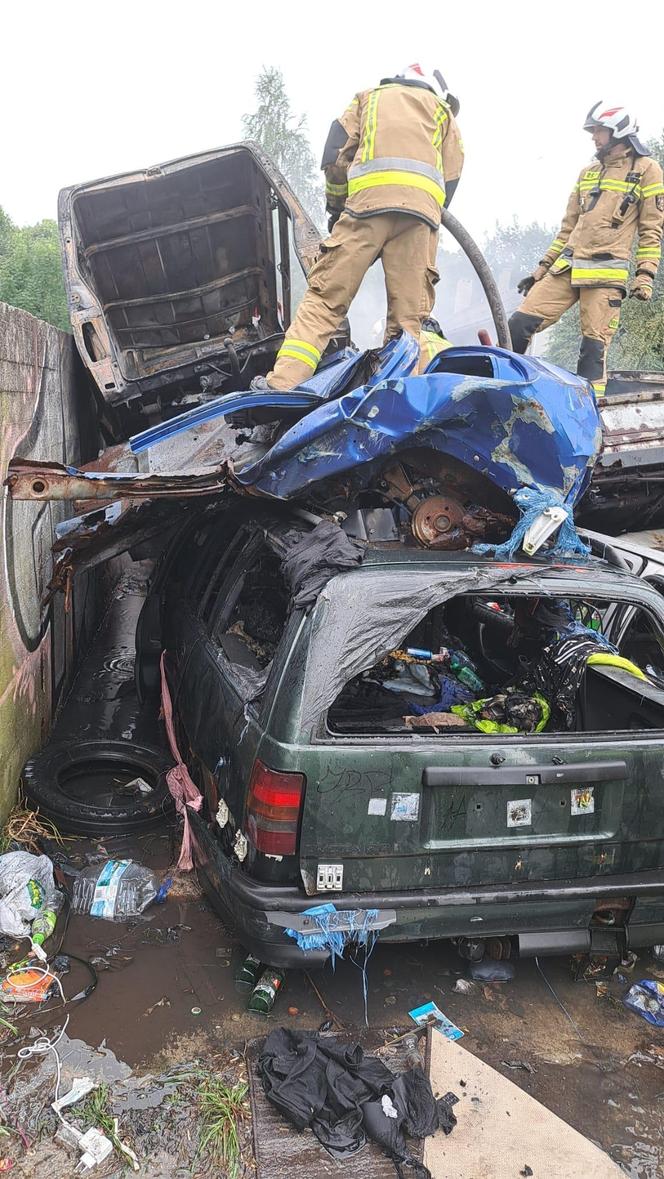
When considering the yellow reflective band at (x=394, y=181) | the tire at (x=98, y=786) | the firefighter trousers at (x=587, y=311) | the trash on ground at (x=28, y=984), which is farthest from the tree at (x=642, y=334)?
the trash on ground at (x=28, y=984)

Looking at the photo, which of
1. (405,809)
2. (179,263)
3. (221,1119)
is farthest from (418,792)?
(179,263)

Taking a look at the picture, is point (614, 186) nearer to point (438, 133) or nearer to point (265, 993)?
point (438, 133)

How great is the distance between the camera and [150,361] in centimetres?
707

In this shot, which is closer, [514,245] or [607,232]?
[607,232]

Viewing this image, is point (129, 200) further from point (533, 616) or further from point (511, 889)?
point (511, 889)

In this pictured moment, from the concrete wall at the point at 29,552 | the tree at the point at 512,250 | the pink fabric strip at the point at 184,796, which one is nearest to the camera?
the pink fabric strip at the point at 184,796

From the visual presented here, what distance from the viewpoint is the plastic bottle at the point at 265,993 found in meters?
2.66

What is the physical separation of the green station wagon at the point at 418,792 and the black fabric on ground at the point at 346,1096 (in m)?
0.28

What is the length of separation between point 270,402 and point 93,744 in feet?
6.71

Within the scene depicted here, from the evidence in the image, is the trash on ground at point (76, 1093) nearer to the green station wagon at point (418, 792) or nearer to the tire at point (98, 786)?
the green station wagon at point (418, 792)

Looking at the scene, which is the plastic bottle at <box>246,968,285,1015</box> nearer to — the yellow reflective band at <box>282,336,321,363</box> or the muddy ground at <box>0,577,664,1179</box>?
the muddy ground at <box>0,577,664,1179</box>

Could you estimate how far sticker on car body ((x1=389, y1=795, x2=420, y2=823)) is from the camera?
2.52 metres

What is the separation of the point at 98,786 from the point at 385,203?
11.5 feet

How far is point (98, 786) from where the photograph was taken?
4305 millimetres
